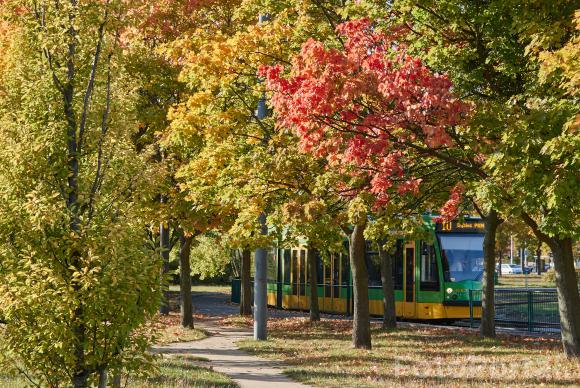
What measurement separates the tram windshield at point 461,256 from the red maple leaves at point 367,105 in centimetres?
1480

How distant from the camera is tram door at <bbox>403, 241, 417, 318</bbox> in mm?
29500

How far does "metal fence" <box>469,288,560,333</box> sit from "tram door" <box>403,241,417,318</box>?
2059 millimetres

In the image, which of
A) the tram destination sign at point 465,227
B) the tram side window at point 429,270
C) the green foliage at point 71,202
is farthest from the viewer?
the tram destination sign at point 465,227

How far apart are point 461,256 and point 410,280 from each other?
75.0 inches

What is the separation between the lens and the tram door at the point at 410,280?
29500 mm

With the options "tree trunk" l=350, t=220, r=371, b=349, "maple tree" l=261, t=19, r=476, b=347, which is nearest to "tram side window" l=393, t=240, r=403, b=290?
"tree trunk" l=350, t=220, r=371, b=349

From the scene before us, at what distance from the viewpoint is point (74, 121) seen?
10.4 m

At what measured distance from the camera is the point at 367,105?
13484mm

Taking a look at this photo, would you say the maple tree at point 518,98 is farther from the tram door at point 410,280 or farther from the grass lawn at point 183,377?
the tram door at point 410,280

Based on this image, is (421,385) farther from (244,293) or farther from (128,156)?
(244,293)

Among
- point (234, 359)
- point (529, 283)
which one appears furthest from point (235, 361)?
point (529, 283)

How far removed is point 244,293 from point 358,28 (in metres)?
22.5

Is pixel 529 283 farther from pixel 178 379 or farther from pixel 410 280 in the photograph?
pixel 178 379

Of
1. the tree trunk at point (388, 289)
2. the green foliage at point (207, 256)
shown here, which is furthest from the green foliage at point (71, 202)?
the green foliage at point (207, 256)
